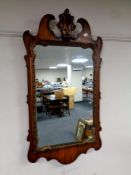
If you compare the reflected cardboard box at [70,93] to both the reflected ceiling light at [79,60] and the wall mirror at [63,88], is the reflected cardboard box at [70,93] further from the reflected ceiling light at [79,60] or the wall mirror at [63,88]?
the reflected ceiling light at [79,60]

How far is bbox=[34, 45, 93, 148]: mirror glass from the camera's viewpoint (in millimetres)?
1740

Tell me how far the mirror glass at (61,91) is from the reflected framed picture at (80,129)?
31 millimetres

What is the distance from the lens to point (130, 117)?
6.94 ft

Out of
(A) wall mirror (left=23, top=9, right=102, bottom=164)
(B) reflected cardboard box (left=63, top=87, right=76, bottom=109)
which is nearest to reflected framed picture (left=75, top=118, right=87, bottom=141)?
(A) wall mirror (left=23, top=9, right=102, bottom=164)

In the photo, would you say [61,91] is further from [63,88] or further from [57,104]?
[57,104]

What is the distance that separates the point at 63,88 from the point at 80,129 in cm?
46

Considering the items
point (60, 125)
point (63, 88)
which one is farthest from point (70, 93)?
point (60, 125)

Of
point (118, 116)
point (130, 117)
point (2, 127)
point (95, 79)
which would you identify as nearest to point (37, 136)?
point (2, 127)

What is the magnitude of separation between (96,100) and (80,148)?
515 mm

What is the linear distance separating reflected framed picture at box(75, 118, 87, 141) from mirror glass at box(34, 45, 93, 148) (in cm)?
3

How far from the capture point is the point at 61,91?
1.87 meters

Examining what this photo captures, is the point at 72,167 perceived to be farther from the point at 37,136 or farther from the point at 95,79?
the point at 95,79

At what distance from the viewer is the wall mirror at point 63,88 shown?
1678mm

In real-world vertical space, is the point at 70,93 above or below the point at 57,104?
above
